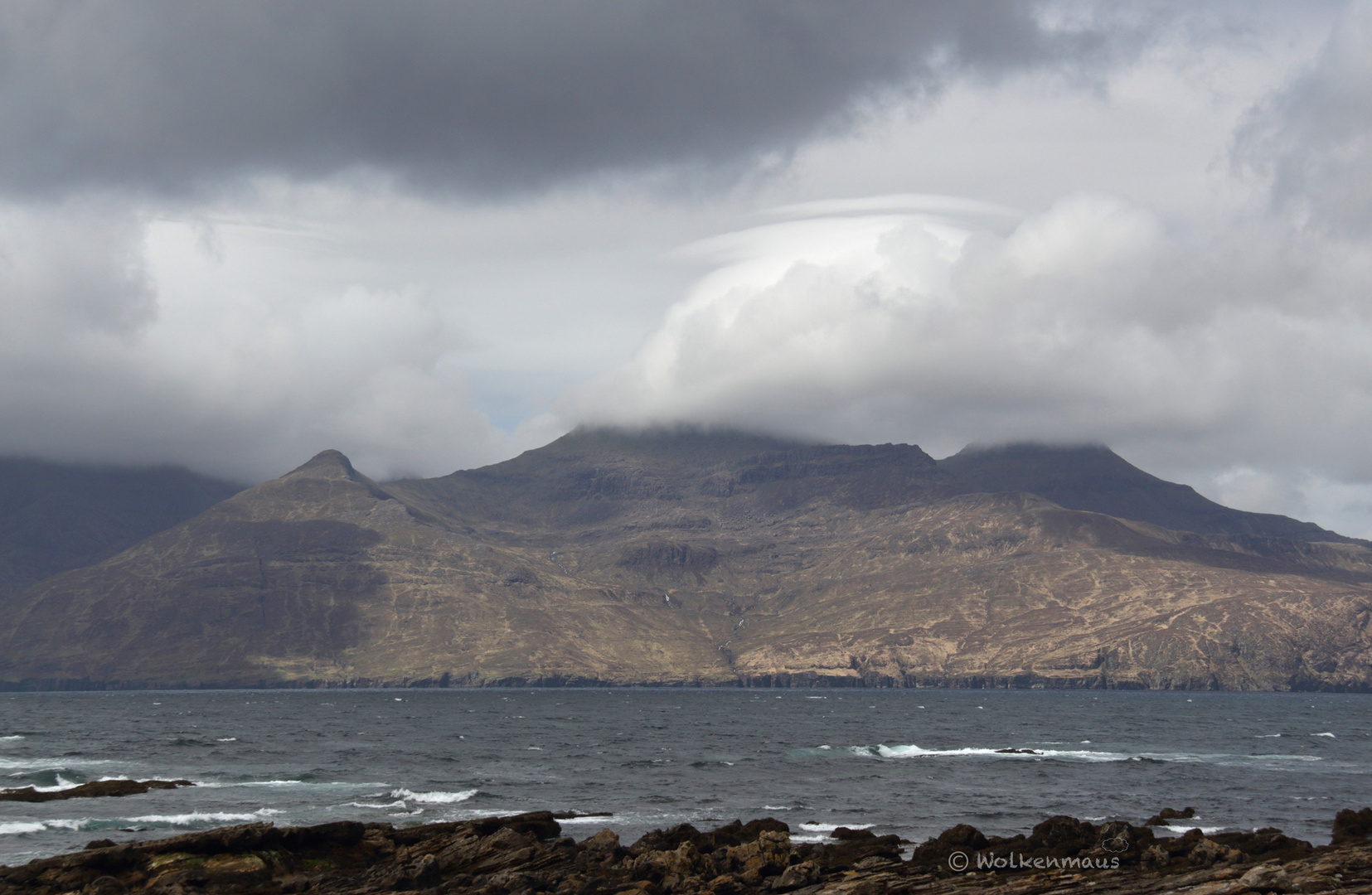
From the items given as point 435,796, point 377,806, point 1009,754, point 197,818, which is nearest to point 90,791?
point 197,818

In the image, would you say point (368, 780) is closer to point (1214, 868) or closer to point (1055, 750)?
point (1214, 868)

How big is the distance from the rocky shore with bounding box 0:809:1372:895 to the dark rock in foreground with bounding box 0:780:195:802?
3317 cm

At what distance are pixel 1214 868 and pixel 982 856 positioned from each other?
11388mm

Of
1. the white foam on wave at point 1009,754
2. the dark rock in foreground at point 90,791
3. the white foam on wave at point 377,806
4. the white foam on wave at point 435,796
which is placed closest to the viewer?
the white foam on wave at point 377,806

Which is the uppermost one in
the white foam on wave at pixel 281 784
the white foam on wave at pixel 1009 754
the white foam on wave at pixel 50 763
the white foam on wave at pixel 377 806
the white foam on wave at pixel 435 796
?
the white foam on wave at pixel 377 806

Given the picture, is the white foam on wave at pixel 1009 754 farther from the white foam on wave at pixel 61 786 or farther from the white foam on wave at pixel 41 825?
the white foam on wave at pixel 41 825

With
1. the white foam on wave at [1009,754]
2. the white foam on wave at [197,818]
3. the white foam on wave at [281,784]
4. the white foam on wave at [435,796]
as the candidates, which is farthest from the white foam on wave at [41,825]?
the white foam on wave at [1009,754]

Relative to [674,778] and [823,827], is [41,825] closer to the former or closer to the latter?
[823,827]

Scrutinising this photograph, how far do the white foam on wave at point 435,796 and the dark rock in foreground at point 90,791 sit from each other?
20.0 meters

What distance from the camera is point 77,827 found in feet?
235

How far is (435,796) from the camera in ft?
292

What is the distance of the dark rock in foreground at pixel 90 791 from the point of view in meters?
84.1

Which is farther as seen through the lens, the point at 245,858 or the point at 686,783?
the point at 686,783

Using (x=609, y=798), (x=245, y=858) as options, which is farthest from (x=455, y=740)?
(x=245, y=858)
